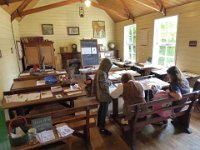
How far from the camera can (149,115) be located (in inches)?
96.0

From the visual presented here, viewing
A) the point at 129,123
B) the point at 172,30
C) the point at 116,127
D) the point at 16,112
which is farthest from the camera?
the point at 172,30

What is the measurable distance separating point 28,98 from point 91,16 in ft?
18.2

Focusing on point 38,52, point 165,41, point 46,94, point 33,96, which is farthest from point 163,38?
point 38,52

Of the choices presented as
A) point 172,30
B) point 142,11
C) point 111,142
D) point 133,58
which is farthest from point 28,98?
point 133,58

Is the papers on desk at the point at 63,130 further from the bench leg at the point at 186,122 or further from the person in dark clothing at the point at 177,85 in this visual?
the bench leg at the point at 186,122

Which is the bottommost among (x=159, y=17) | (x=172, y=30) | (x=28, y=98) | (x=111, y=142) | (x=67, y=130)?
(x=111, y=142)

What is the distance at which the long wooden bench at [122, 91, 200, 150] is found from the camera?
212 centimetres

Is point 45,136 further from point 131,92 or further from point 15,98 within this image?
point 131,92

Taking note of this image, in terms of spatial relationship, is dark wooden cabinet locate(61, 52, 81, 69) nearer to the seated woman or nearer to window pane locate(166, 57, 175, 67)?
window pane locate(166, 57, 175, 67)

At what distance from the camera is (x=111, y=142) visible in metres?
2.44

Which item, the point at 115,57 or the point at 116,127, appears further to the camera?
the point at 115,57

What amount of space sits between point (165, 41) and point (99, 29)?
3.42 metres

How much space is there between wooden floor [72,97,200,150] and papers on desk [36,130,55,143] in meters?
0.81

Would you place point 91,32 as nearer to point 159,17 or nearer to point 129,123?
point 159,17
